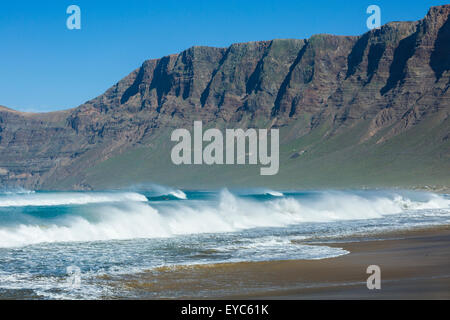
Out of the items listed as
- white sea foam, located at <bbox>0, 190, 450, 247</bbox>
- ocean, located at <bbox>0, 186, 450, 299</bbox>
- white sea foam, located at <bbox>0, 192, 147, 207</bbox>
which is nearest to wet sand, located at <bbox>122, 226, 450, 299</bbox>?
ocean, located at <bbox>0, 186, 450, 299</bbox>

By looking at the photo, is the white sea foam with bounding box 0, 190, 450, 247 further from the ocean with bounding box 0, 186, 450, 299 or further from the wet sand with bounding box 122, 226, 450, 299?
the wet sand with bounding box 122, 226, 450, 299

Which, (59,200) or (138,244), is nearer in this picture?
(138,244)

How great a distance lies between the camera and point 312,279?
20438 mm

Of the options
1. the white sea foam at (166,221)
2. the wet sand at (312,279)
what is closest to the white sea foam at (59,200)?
the white sea foam at (166,221)

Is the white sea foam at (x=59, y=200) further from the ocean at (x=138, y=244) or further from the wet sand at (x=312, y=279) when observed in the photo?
the wet sand at (x=312, y=279)

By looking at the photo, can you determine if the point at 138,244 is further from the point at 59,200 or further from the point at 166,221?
the point at 59,200

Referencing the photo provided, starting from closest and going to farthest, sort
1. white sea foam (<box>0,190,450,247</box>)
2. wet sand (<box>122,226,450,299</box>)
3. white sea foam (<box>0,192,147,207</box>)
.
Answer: wet sand (<box>122,226,450,299</box>) → white sea foam (<box>0,190,450,247</box>) → white sea foam (<box>0,192,147,207</box>)

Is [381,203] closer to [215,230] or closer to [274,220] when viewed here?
[274,220]

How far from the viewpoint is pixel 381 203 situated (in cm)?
6838

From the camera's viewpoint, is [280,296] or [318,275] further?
[318,275]

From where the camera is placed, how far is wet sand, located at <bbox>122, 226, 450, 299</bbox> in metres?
17.8

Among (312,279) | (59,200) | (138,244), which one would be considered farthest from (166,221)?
(59,200)
